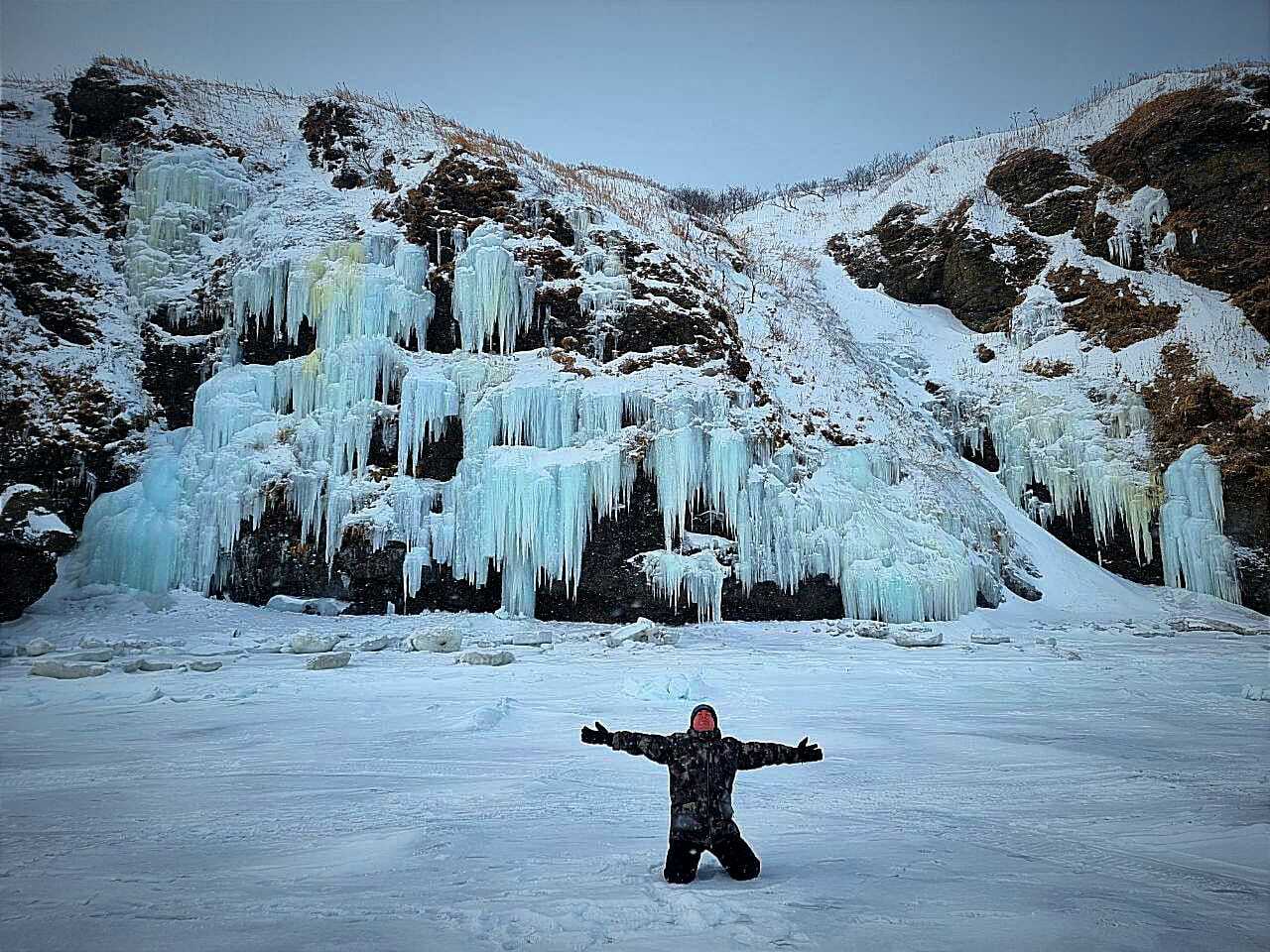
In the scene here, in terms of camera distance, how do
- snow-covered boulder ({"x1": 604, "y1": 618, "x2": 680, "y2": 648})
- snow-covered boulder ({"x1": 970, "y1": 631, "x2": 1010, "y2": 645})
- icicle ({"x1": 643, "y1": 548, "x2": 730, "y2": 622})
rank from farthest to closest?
1. icicle ({"x1": 643, "y1": 548, "x2": 730, "y2": 622})
2. snow-covered boulder ({"x1": 970, "y1": 631, "x2": 1010, "y2": 645})
3. snow-covered boulder ({"x1": 604, "y1": 618, "x2": 680, "y2": 648})

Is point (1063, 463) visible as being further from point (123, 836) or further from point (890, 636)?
point (123, 836)

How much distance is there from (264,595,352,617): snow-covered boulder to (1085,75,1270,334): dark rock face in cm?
2642

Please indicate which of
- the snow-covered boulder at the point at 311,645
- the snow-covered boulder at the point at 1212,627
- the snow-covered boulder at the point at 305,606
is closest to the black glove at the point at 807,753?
the snow-covered boulder at the point at 311,645

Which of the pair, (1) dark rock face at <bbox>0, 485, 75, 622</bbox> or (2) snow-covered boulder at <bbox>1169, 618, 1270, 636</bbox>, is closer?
(1) dark rock face at <bbox>0, 485, 75, 622</bbox>

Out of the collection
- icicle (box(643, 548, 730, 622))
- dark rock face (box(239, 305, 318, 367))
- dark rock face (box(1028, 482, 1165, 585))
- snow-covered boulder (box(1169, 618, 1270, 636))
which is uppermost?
dark rock face (box(239, 305, 318, 367))

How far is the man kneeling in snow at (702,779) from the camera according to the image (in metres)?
2.77

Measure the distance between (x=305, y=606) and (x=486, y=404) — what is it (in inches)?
242

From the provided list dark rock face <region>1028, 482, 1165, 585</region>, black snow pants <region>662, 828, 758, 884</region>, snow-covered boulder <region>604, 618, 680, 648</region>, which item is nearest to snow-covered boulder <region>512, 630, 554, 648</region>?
snow-covered boulder <region>604, 618, 680, 648</region>

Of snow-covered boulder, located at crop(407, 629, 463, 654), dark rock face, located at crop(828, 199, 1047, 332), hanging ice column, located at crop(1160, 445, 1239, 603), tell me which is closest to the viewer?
snow-covered boulder, located at crop(407, 629, 463, 654)

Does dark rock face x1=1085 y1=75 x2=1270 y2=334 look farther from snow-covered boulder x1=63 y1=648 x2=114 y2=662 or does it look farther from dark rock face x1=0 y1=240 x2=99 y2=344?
dark rock face x1=0 y1=240 x2=99 y2=344

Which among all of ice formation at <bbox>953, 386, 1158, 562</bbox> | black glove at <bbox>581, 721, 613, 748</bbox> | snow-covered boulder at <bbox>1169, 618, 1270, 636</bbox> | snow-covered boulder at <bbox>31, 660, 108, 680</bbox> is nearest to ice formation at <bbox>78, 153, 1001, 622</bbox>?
snow-covered boulder at <bbox>1169, 618, 1270, 636</bbox>

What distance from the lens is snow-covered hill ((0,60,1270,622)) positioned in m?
15.0

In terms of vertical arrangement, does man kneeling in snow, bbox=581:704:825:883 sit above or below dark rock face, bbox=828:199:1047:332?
below

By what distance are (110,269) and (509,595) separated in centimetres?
1360
